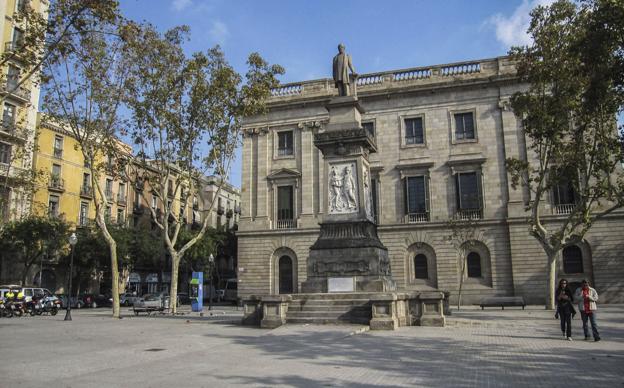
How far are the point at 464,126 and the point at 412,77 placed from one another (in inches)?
200

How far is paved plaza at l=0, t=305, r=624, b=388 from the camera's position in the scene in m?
7.46

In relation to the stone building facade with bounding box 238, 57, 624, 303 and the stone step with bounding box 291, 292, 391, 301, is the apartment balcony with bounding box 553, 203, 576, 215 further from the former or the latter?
the stone step with bounding box 291, 292, 391, 301

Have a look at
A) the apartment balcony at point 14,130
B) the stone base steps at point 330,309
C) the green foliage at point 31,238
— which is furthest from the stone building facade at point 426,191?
the stone base steps at point 330,309

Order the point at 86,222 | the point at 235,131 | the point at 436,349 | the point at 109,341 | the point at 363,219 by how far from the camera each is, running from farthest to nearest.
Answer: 1. the point at 86,222
2. the point at 235,131
3. the point at 363,219
4. the point at 109,341
5. the point at 436,349

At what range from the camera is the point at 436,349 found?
10.6 m

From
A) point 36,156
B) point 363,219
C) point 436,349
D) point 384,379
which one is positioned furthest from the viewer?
point 36,156

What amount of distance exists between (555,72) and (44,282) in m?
39.3

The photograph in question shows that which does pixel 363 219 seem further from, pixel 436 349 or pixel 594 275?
pixel 594 275

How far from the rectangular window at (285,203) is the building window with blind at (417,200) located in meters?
8.33

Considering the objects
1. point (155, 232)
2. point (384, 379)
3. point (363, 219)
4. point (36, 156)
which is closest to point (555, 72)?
point (363, 219)

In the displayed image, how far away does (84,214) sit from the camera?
45.8 metres

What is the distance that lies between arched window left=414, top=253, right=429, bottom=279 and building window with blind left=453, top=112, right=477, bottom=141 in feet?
27.5

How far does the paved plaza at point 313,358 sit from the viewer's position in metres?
7.46

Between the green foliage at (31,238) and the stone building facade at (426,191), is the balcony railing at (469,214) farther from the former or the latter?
the green foliage at (31,238)
